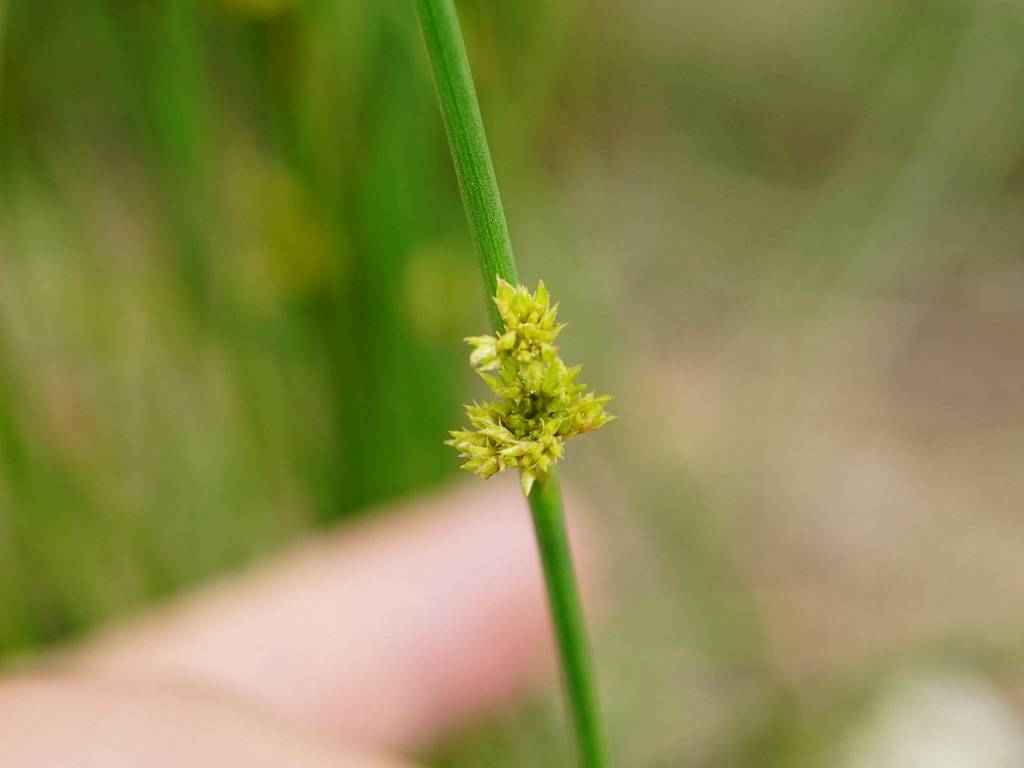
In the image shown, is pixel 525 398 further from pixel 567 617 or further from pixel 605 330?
pixel 605 330

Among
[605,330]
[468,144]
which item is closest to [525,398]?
[468,144]

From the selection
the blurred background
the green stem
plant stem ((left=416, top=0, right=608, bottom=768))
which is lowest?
the green stem

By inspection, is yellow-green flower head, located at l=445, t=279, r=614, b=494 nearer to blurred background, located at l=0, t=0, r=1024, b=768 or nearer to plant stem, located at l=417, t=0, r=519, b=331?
plant stem, located at l=417, t=0, r=519, b=331

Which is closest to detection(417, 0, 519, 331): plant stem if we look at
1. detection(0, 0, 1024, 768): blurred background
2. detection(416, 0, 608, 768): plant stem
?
detection(416, 0, 608, 768): plant stem

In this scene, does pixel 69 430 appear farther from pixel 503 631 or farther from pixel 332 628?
pixel 503 631

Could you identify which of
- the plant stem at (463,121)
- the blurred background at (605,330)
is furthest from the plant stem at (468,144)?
the blurred background at (605,330)

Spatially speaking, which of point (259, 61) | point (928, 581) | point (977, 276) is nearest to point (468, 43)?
point (259, 61)

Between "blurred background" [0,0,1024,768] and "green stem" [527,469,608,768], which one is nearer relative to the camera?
"green stem" [527,469,608,768]
